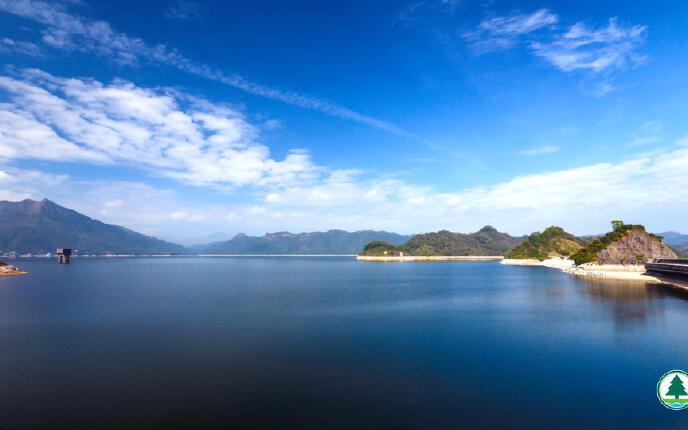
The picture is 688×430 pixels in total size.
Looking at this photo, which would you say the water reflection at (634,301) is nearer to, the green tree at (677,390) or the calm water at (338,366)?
the calm water at (338,366)

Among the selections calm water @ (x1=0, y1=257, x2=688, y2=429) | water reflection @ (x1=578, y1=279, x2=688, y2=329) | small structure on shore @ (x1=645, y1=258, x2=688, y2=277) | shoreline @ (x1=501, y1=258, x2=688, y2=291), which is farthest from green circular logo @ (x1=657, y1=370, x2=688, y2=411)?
small structure on shore @ (x1=645, y1=258, x2=688, y2=277)

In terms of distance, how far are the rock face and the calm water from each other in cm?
8729

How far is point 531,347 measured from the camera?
101 feet

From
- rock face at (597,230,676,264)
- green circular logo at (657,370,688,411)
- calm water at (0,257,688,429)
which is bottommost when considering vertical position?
calm water at (0,257,688,429)

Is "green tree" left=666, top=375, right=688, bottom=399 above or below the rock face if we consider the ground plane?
below

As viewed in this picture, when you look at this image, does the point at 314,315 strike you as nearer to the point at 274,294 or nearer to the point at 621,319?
the point at 274,294

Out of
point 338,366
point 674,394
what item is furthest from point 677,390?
point 338,366

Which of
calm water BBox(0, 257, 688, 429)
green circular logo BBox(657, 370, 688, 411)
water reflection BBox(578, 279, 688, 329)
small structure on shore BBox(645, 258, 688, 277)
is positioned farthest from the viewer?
small structure on shore BBox(645, 258, 688, 277)

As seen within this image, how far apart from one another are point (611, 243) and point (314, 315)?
121414 millimetres

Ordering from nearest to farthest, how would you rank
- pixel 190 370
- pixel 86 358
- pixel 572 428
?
pixel 572 428, pixel 190 370, pixel 86 358

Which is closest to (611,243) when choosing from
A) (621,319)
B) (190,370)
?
(621,319)

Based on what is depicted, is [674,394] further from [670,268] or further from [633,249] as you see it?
[633,249]

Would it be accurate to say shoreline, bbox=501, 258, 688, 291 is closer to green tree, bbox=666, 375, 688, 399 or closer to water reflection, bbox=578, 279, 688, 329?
water reflection, bbox=578, 279, 688, 329

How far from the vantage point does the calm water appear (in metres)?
18.2
